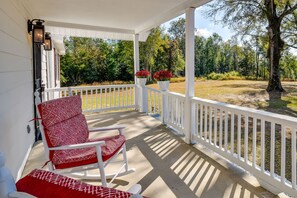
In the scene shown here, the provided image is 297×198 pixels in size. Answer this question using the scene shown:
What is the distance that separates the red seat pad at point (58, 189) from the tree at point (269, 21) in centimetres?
431

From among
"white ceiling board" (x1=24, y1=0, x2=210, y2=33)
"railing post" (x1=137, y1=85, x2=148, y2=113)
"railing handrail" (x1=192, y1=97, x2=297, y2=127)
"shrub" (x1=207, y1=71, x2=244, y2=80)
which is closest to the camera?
"railing handrail" (x1=192, y1=97, x2=297, y2=127)

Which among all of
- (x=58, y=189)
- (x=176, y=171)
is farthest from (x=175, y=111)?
(x=58, y=189)

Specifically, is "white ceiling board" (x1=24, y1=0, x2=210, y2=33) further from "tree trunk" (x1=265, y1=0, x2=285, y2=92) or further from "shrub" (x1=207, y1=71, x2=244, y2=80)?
"shrub" (x1=207, y1=71, x2=244, y2=80)

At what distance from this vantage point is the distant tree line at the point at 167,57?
15.7 feet

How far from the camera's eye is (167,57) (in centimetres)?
1095

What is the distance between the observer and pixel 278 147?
379 cm

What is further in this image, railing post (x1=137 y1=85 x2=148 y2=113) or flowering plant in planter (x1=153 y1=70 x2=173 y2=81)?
railing post (x1=137 y1=85 x2=148 y2=113)

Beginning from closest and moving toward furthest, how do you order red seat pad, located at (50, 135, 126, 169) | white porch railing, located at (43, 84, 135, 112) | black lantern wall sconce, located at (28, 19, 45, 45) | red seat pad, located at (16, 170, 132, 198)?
red seat pad, located at (16, 170, 132, 198) → red seat pad, located at (50, 135, 126, 169) → black lantern wall sconce, located at (28, 19, 45, 45) → white porch railing, located at (43, 84, 135, 112)

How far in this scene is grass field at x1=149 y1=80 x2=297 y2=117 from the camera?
4.24 meters

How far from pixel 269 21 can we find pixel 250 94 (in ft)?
5.63

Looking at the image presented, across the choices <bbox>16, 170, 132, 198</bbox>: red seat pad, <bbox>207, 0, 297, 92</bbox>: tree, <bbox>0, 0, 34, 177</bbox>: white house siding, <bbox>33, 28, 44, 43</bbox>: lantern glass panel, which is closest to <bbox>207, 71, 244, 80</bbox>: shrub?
<bbox>207, 0, 297, 92</bbox>: tree

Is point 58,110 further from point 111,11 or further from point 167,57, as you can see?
point 167,57

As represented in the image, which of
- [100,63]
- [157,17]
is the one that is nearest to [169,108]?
[157,17]

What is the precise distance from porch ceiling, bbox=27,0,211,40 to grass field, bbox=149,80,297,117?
2423 millimetres
